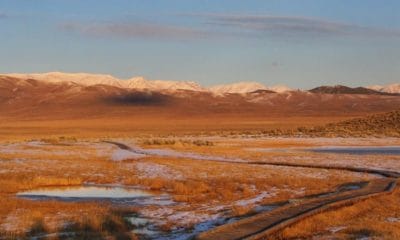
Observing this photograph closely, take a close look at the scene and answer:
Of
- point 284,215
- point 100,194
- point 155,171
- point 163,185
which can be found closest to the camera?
point 284,215

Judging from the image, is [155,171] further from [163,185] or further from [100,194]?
[100,194]

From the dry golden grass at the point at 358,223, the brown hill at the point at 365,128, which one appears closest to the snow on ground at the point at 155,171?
the dry golden grass at the point at 358,223

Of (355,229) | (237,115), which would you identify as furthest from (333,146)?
(237,115)

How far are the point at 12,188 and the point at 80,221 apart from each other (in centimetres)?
893

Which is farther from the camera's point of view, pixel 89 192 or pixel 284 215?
pixel 89 192

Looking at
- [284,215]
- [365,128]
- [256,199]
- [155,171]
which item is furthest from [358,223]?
[365,128]

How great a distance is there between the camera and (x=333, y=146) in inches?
2207

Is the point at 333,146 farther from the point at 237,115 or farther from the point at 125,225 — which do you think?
the point at 237,115

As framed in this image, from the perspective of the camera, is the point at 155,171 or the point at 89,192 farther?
the point at 155,171

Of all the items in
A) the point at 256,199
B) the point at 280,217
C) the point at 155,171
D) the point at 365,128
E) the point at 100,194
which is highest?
the point at 365,128

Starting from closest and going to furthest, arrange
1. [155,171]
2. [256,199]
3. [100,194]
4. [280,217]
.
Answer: [280,217]
[256,199]
[100,194]
[155,171]

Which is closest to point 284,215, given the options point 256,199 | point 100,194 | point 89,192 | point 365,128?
point 256,199

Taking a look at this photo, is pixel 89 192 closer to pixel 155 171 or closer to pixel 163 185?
pixel 163 185

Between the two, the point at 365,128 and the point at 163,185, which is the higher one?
the point at 365,128
